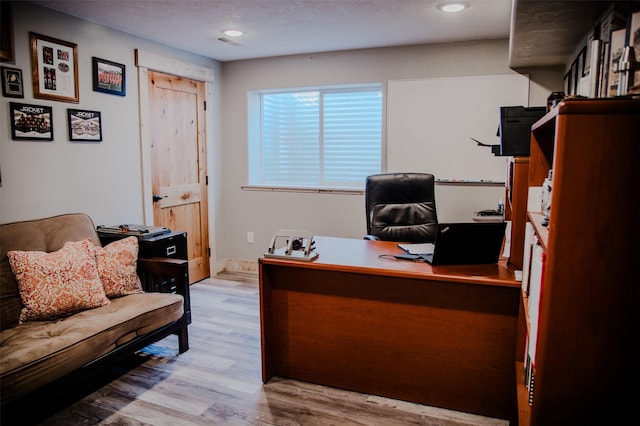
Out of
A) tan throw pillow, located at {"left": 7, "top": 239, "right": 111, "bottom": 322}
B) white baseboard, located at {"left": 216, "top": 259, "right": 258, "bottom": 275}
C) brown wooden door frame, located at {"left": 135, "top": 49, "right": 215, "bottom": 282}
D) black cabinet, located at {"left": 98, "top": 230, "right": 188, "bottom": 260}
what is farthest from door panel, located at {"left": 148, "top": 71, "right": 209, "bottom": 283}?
tan throw pillow, located at {"left": 7, "top": 239, "right": 111, "bottom": 322}

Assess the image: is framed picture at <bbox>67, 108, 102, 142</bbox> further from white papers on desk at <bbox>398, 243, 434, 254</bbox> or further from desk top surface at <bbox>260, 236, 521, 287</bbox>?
white papers on desk at <bbox>398, 243, 434, 254</bbox>

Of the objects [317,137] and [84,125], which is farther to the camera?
[317,137]

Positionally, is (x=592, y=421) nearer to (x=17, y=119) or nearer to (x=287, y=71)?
(x=17, y=119)

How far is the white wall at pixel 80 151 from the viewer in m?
2.85

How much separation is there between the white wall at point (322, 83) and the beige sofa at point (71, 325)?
1791mm

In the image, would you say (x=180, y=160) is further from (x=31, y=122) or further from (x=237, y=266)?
(x=31, y=122)

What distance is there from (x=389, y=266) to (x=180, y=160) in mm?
2819

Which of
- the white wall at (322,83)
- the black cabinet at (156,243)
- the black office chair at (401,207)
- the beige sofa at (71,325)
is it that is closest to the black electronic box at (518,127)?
the black office chair at (401,207)

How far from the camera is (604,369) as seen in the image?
111 centimetres

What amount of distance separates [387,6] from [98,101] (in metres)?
2.29

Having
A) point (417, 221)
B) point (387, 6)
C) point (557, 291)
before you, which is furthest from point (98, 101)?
point (557, 291)

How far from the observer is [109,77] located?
3.48m

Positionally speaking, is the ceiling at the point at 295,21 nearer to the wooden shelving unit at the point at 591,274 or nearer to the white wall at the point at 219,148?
the white wall at the point at 219,148

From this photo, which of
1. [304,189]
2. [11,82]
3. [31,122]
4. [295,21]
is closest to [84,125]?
[31,122]
